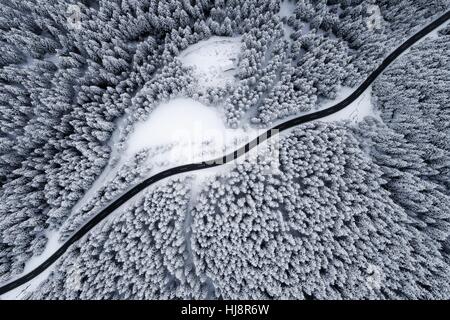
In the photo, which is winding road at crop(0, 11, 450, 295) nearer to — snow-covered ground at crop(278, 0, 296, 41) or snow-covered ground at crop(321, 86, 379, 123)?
snow-covered ground at crop(321, 86, 379, 123)

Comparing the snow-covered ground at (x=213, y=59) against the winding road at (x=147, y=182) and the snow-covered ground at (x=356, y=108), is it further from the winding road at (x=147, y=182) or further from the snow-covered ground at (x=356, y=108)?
the snow-covered ground at (x=356, y=108)

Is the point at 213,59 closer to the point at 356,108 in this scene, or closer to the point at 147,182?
the point at 147,182

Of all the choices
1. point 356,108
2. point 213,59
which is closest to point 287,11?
point 213,59

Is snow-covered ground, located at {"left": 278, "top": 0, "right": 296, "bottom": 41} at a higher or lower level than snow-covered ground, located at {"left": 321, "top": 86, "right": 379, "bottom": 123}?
higher

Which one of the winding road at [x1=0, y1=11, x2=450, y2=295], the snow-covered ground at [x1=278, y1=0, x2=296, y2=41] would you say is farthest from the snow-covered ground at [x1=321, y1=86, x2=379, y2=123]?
the snow-covered ground at [x1=278, y1=0, x2=296, y2=41]

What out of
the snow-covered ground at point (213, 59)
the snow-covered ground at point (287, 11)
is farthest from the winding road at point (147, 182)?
the snow-covered ground at point (287, 11)

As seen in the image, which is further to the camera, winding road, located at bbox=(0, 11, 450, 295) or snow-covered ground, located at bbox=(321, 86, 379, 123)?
snow-covered ground, located at bbox=(321, 86, 379, 123)

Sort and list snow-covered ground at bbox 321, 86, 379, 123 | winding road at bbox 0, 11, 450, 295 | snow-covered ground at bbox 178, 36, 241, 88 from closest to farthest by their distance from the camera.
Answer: winding road at bbox 0, 11, 450, 295
snow-covered ground at bbox 178, 36, 241, 88
snow-covered ground at bbox 321, 86, 379, 123

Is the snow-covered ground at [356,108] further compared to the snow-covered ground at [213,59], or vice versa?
the snow-covered ground at [356,108]

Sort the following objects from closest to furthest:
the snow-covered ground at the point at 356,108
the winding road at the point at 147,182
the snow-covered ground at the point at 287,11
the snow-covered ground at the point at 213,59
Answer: the winding road at the point at 147,182, the snow-covered ground at the point at 213,59, the snow-covered ground at the point at 356,108, the snow-covered ground at the point at 287,11
